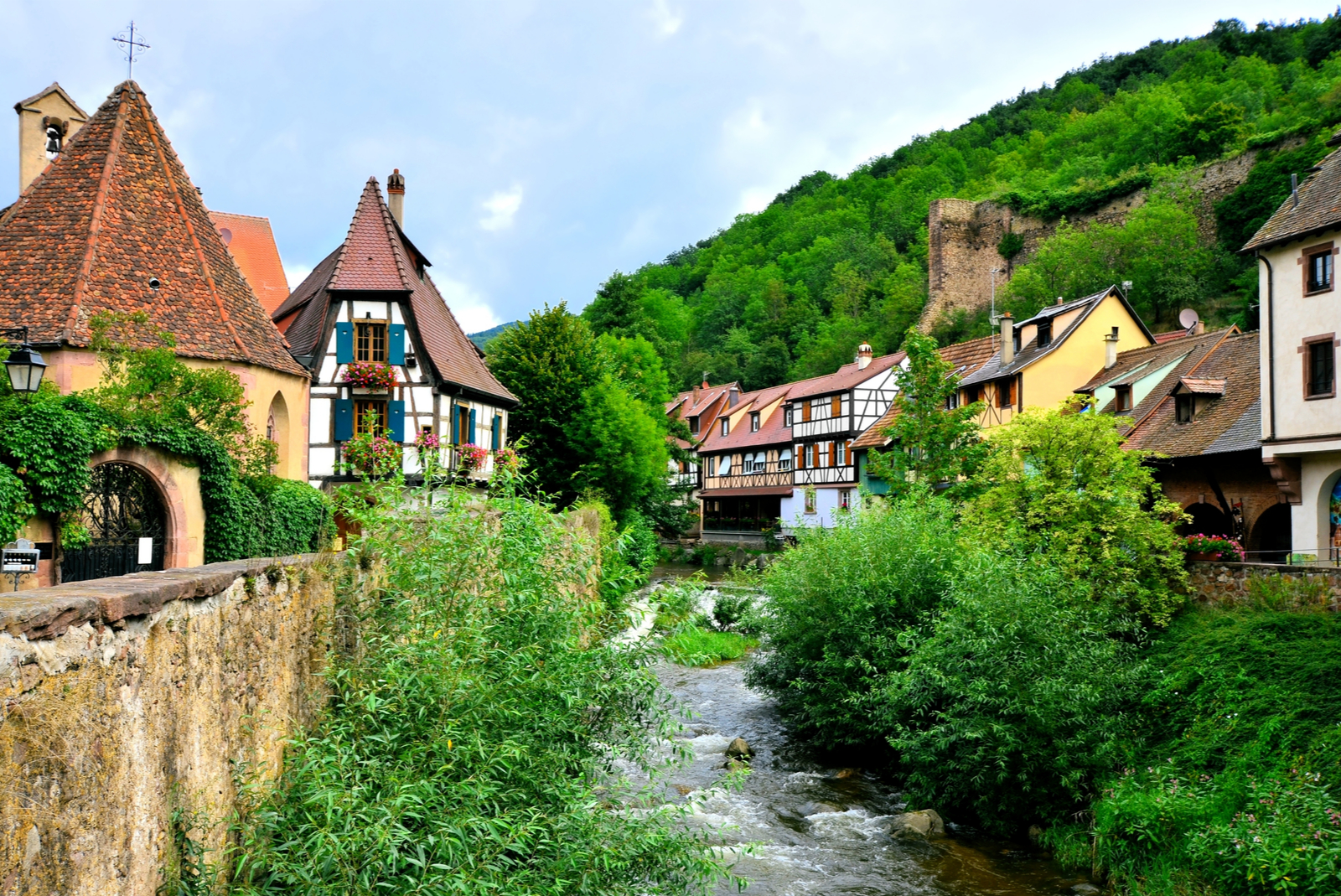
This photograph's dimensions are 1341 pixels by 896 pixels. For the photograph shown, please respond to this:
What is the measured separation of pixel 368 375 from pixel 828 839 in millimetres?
16731

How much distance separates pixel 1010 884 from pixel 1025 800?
1891 mm

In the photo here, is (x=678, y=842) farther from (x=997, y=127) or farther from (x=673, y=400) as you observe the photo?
(x=997, y=127)

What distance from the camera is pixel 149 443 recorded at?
1295 cm

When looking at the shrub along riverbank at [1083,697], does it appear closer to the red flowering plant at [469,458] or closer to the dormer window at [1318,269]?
the dormer window at [1318,269]

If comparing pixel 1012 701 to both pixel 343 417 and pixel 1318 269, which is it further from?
pixel 343 417

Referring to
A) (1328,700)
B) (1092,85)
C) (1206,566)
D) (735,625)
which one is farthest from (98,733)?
(1092,85)

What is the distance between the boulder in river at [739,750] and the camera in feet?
53.1

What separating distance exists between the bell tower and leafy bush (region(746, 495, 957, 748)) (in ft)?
62.2

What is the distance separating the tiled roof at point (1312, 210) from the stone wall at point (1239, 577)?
6263mm

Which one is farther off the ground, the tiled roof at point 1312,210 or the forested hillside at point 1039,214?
the forested hillside at point 1039,214

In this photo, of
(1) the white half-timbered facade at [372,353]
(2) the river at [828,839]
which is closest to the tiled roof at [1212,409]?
(2) the river at [828,839]

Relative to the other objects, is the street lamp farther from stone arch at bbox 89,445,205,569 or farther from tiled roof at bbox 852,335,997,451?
tiled roof at bbox 852,335,997,451

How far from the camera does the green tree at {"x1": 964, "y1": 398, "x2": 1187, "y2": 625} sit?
16.5 metres

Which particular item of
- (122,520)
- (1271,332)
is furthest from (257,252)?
(1271,332)
